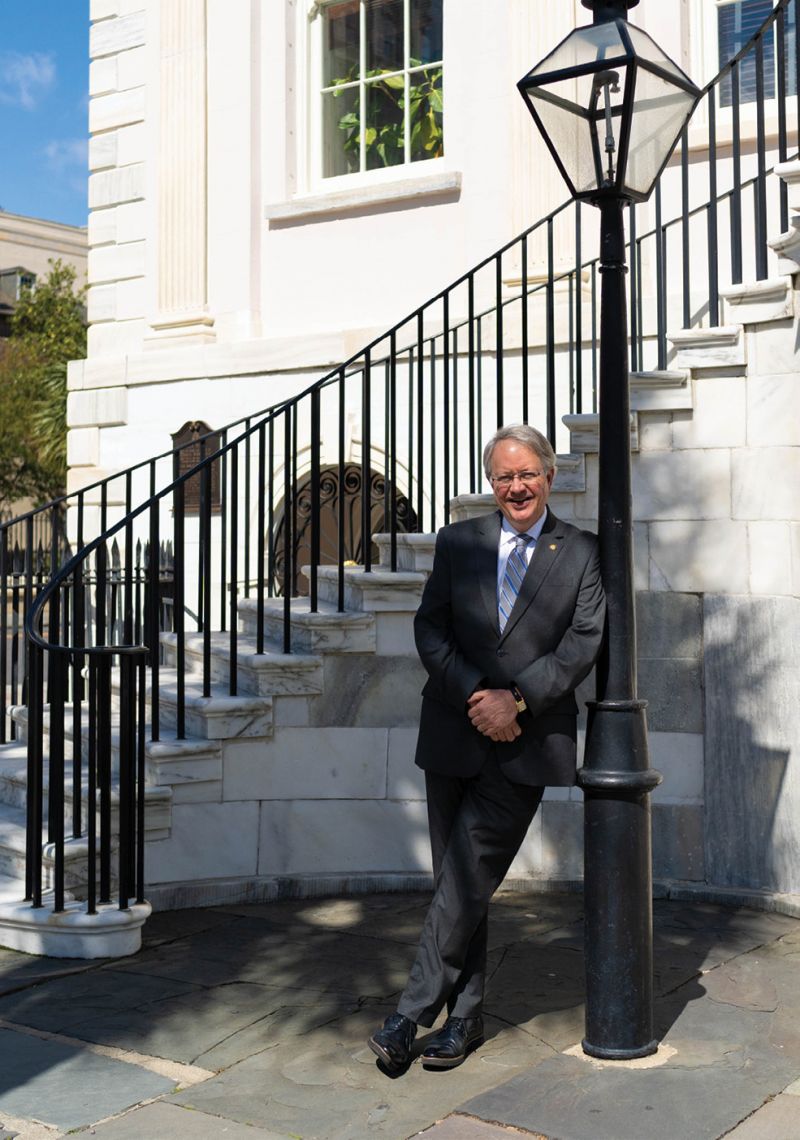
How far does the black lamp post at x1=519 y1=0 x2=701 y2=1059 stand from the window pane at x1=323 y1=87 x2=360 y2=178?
681cm

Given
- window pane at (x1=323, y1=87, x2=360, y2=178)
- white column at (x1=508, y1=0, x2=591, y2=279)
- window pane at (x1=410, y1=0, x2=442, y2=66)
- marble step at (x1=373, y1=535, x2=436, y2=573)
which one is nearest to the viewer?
marble step at (x1=373, y1=535, x2=436, y2=573)

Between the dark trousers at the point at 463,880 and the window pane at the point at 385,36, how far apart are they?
7942 mm

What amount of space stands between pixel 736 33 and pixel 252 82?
12.8 ft

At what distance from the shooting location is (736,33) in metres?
8.83

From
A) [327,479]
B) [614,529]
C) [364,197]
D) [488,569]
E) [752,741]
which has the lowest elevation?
[752,741]

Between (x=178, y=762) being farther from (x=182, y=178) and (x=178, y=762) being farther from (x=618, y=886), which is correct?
(x=182, y=178)

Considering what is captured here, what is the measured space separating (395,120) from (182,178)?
183 centimetres

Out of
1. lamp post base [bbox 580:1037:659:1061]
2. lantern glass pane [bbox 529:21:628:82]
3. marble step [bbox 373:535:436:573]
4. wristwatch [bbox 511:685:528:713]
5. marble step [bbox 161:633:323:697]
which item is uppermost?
lantern glass pane [bbox 529:21:628:82]

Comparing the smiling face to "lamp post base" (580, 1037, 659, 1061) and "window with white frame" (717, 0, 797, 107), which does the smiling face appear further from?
"window with white frame" (717, 0, 797, 107)

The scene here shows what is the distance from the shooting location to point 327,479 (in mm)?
9812

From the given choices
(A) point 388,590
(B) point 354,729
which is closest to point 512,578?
(A) point 388,590

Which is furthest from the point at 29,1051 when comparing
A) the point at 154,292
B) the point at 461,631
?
Result: the point at 154,292

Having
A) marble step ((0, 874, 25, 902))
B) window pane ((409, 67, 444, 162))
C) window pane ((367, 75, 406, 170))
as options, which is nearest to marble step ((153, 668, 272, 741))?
marble step ((0, 874, 25, 902))

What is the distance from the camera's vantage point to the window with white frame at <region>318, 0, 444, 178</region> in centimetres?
1035
